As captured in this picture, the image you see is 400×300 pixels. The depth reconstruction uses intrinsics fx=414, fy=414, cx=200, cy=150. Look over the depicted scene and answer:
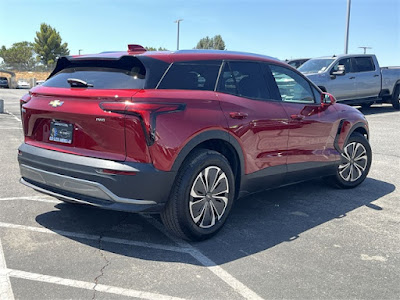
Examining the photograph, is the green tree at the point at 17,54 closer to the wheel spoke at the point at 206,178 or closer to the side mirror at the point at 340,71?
the side mirror at the point at 340,71

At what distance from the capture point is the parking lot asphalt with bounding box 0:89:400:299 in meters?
3.00

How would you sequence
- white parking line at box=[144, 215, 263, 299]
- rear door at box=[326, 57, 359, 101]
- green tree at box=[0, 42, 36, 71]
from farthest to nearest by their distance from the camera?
green tree at box=[0, 42, 36, 71], rear door at box=[326, 57, 359, 101], white parking line at box=[144, 215, 263, 299]

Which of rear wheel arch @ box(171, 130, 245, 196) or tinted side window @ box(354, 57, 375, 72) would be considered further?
tinted side window @ box(354, 57, 375, 72)

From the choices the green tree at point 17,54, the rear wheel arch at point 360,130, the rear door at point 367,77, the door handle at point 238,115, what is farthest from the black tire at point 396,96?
the green tree at point 17,54

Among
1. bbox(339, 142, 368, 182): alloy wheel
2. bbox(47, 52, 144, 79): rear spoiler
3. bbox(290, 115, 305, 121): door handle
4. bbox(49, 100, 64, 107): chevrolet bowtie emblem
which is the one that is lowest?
bbox(339, 142, 368, 182): alloy wheel

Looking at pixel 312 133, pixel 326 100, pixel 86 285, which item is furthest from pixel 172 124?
pixel 326 100

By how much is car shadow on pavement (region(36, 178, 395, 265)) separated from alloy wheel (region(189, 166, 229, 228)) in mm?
226

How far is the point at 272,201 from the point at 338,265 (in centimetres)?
179

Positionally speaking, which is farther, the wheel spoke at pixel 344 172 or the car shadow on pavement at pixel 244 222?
the wheel spoke at pixel 344 172

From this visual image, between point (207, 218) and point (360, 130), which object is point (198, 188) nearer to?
point (207, 218)

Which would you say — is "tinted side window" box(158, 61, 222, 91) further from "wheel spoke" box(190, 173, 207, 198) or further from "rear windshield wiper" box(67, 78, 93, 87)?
"wheel spoke" box(190, 173, 207, 198)

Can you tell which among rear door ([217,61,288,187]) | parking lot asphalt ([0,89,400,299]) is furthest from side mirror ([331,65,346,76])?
rear door ([217,61,288,187])

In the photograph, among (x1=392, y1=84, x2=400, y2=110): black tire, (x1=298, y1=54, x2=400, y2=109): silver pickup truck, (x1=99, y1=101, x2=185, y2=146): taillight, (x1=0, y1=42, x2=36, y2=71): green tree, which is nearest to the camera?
(x1=99, y1=101, x2=185, y2=146): taillight

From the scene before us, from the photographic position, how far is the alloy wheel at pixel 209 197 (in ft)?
12.3
